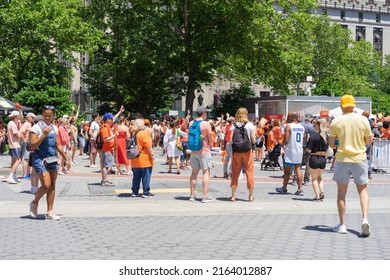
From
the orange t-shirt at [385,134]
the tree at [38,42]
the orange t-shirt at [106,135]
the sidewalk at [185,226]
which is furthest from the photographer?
the tree at [38,42]

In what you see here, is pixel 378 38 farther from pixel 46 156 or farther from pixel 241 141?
pixel 46 156

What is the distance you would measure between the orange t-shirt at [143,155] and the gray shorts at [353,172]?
5202 millimetres

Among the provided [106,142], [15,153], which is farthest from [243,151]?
[15,153]

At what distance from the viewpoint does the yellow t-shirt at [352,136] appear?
878 cm

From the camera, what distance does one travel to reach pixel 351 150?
8.77m

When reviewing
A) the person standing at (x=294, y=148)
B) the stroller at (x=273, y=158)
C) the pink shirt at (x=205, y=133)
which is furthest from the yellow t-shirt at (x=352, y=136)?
the stroller at (x=273, y=158)

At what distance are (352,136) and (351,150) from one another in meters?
0.20

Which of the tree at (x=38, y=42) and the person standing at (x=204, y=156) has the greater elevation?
the tree at (x=38, y=42)

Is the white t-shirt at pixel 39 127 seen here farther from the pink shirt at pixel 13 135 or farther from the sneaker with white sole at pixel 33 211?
the pink shirt at pixel 13 135

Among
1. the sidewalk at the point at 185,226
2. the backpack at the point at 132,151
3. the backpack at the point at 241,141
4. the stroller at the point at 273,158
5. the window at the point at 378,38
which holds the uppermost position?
the window at the point at 378,38

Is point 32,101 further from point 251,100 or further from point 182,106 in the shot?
point 182,106

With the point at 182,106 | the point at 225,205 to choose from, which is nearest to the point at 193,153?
the point at 225,205

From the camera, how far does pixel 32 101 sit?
127ft

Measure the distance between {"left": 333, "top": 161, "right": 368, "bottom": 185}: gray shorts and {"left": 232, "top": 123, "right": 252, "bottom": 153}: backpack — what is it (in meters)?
3.78
